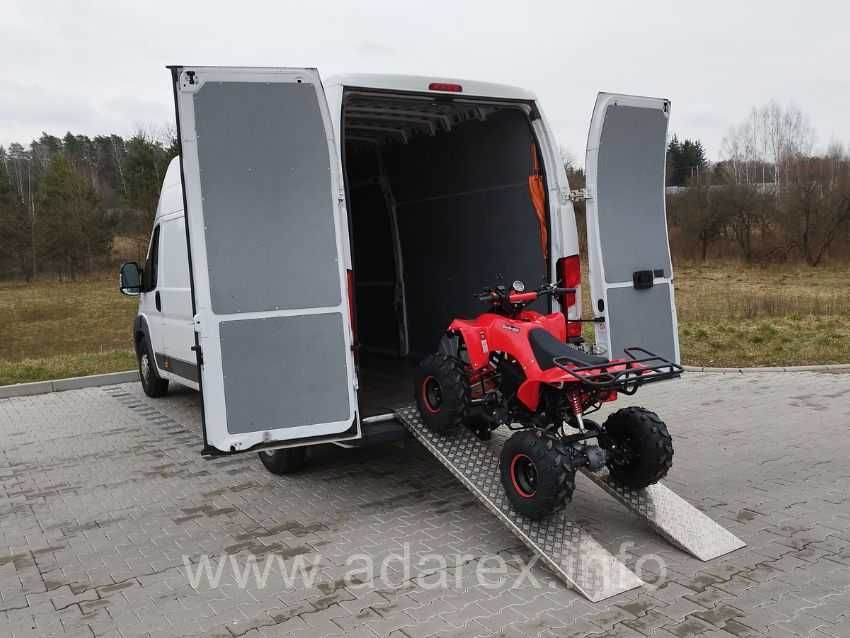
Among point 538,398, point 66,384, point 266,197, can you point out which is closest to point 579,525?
point 538,398

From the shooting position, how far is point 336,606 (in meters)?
3.51

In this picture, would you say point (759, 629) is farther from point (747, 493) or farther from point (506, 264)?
point (506, 264)

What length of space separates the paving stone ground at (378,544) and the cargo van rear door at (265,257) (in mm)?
802

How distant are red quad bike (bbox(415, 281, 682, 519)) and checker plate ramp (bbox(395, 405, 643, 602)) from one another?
0.09 m

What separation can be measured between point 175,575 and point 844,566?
363cm

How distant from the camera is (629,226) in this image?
5281 mm

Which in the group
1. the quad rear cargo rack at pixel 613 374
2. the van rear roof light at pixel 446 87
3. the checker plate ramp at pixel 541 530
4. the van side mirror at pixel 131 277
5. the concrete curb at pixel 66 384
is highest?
the van rear roof light at pixel 446 87

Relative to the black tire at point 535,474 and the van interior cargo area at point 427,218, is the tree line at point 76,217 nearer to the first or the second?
the van interior cargo area at point 427,218

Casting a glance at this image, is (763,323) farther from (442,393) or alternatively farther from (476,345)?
(442,393)

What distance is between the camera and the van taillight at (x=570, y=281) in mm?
5348

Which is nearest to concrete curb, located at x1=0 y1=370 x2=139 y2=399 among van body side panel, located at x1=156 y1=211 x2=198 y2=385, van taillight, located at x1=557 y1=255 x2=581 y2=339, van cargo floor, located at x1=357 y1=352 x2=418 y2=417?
van body side panel, located at x1=156 y1=211 x2=198 y2=385

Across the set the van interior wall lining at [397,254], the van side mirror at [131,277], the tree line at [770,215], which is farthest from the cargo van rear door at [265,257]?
the tree line at [770,215]

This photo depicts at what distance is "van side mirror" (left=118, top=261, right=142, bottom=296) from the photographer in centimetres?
767

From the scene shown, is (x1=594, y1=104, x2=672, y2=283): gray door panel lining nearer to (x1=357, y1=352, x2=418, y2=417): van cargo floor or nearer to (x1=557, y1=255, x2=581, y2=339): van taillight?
(x1=557, y1=255, x2=581, y2=339): van taillight
